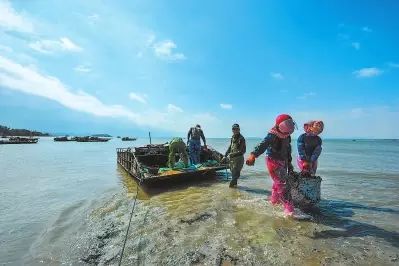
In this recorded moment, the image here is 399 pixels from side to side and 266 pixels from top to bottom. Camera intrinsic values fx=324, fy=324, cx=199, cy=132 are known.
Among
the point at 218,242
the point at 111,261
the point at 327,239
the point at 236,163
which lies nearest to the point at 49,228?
the point at 111,261

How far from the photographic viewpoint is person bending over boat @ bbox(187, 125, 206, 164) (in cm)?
1389

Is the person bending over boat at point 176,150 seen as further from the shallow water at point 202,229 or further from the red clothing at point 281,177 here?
the red clothing at point 281,177

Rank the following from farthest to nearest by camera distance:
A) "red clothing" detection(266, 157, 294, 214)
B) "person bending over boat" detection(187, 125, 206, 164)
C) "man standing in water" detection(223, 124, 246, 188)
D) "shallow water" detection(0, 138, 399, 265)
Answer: "person bending over boat" detection(187, 125, 206, 164)
"man standing in water" detection(223, 124, 246, 188)
"red clothing" detection(266, 157, 294, 214)
"shallow water" detection(0, 138, 399, 265)

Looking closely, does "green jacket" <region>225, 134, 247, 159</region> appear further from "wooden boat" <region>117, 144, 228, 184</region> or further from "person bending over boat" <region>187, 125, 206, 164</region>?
"person bending over boat" <region>187, 125, 206, 164</region>

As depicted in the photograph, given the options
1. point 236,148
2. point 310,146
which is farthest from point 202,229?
point 236,148

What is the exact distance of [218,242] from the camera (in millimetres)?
5395

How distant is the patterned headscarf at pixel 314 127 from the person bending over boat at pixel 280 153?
0.54 metres

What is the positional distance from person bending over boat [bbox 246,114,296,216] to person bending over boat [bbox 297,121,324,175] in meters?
0.30

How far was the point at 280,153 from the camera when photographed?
6.82m

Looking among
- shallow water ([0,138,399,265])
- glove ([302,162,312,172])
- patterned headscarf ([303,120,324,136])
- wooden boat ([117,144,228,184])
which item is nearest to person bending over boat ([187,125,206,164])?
wooden boat ([117,144,228,184])

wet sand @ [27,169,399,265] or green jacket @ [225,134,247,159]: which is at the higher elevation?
green jacket @ [225,134,247,159]

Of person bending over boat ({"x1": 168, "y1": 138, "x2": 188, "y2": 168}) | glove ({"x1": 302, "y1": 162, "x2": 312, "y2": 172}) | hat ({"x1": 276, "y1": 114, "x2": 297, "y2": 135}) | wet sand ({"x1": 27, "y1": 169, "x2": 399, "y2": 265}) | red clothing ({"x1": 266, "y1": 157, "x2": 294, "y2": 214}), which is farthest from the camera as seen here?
person bending over boat ({"x1": 168, "y1": 138, "x2": 188, "y2": 168})

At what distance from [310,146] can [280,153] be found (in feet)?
2.46

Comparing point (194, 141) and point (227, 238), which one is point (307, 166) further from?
point (194, 141)
